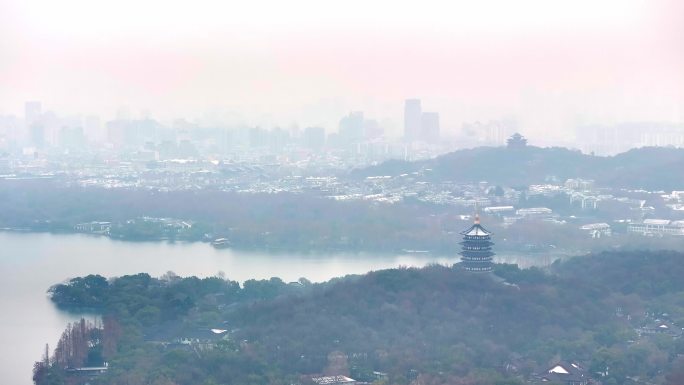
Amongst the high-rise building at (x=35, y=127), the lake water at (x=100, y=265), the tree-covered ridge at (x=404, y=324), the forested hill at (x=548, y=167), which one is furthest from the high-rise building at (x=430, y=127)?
the tree-covered ridge at (x=404, y=324)

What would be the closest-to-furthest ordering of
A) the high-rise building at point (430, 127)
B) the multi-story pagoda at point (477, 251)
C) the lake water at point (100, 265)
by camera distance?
the lake water at point (100, 265) → the multi-story pagoda at point (477, 251) → the high-rise building at point (430, 127)

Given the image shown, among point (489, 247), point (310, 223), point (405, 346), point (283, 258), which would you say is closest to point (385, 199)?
point (310, 223)

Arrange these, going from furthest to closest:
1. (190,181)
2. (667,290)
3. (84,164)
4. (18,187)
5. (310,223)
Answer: (84,164) < (190,181) < (18,187) < (310,223) < (667,290)

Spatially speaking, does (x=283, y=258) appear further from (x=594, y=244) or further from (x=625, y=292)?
(x=625, y=292)

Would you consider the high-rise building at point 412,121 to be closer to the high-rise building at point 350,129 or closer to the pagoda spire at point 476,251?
the high-rise building at point 350,129

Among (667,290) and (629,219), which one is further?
(629,219)

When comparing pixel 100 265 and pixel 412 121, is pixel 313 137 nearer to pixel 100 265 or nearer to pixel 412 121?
pixel 412 121
